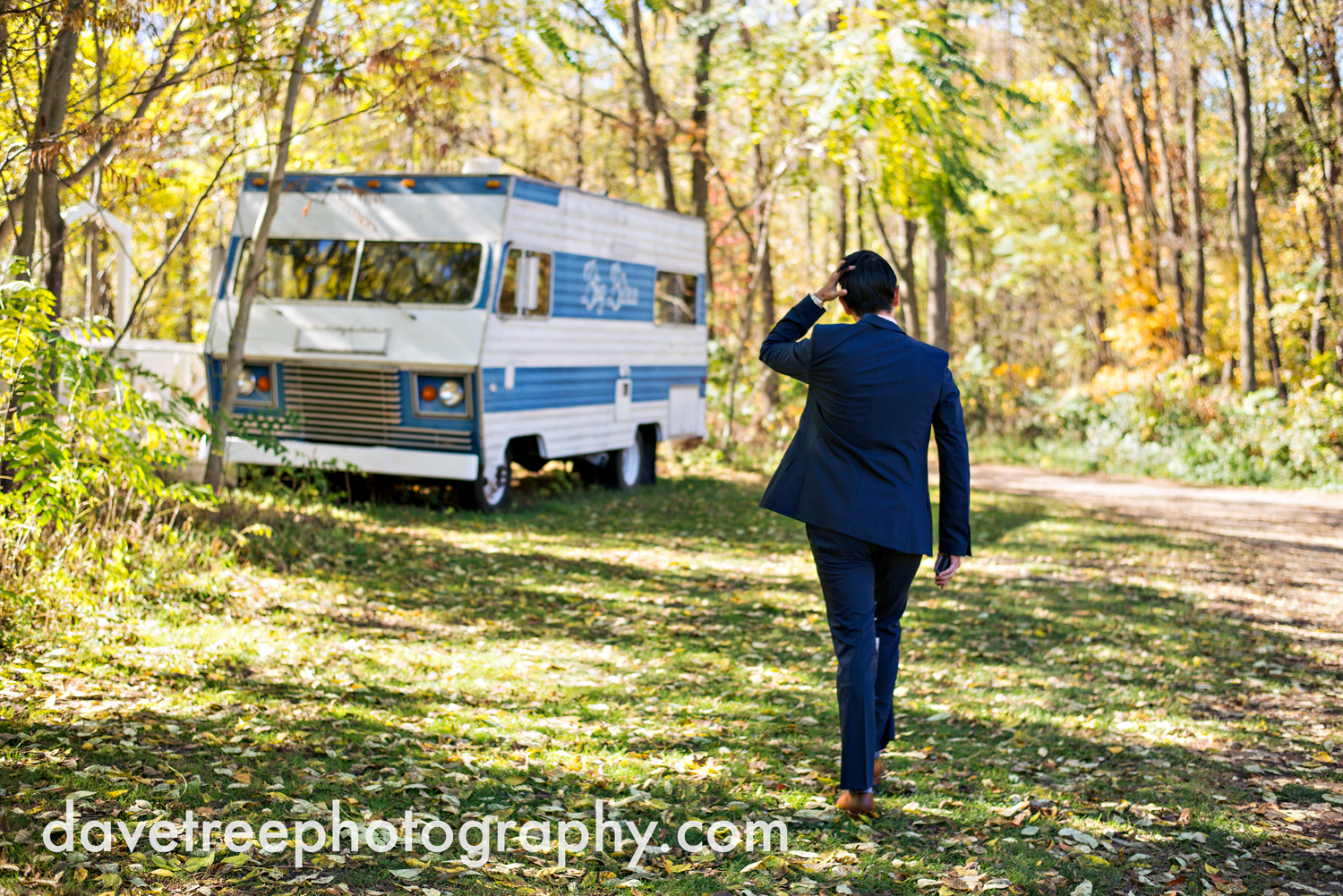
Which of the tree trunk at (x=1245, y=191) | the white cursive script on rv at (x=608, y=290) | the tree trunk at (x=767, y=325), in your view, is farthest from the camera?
the tree trunk at (x=767, y=325)

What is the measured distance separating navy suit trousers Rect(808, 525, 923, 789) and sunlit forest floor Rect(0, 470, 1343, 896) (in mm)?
312

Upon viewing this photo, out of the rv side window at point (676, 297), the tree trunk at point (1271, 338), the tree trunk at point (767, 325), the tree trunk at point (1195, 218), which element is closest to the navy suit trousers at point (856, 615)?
the rv side window at point (676, 297)

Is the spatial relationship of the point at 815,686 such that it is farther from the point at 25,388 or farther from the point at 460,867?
the point at 25,388

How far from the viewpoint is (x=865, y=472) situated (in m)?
4.30

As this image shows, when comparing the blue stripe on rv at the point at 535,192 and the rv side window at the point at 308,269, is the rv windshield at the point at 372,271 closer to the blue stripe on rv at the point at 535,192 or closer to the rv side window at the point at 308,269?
the rv side window at the point at 308,269

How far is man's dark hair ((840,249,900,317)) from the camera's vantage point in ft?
14.3

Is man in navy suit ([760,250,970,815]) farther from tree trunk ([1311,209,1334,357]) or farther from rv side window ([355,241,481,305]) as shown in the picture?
tree trunk ([1311,209,1334,357])

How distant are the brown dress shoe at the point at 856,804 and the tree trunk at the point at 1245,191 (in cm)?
1703

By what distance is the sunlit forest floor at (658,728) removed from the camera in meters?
3.97

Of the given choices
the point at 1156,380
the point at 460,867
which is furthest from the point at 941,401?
the point at 1156,380

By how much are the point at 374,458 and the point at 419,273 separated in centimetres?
170

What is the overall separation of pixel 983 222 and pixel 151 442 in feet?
77.3

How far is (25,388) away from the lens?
18.0ft

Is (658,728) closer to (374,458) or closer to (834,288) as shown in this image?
(834,288)
